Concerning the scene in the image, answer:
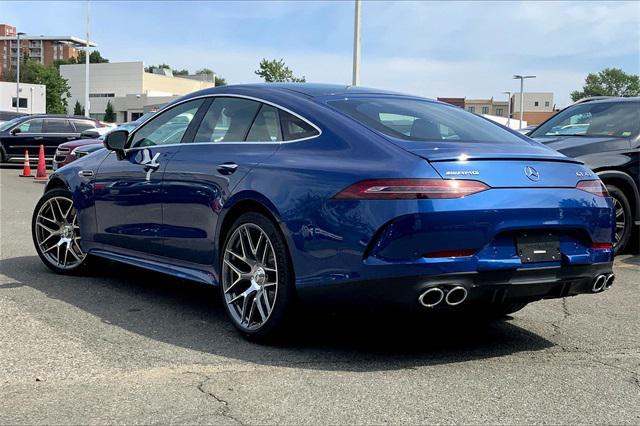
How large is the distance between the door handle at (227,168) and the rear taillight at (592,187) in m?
2.06

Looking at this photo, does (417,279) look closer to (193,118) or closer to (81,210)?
(193,118)

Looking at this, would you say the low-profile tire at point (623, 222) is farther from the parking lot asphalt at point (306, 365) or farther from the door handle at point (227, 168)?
the door handle at point (227, 168)

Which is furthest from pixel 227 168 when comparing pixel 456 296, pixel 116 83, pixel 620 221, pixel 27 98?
pixel 116 83

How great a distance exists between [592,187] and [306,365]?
6.41 ft

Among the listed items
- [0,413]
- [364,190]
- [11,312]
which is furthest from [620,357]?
[11,312]

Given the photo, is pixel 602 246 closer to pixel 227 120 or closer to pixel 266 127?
pixel 266 127

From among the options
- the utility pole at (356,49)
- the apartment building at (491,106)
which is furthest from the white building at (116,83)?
the utility pole at (356,49)

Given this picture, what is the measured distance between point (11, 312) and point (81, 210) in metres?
1.33

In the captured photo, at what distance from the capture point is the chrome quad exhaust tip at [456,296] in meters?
3.72

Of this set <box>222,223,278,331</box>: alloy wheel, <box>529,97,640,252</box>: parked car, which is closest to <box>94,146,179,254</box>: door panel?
<box>222,223,278,331</box>: alloy wheel

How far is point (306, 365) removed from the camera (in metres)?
3.96

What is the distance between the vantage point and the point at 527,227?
3865 mm

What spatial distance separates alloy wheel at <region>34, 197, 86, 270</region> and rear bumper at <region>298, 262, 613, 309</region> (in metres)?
3.11

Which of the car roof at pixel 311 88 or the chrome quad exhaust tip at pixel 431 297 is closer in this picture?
the chrome quad exhaust tip at pixel 431 297
